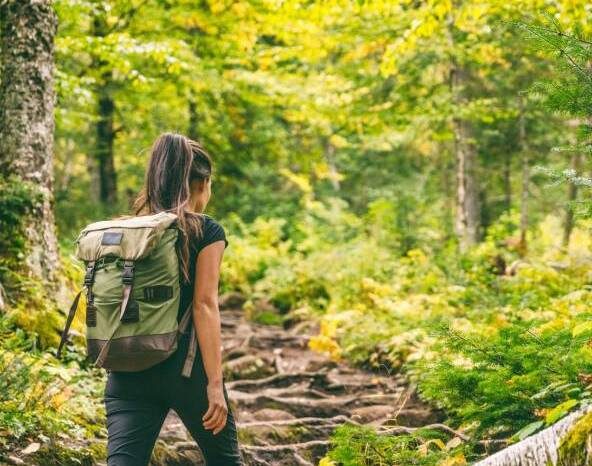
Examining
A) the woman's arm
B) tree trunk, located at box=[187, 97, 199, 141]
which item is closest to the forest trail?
the woman's arm

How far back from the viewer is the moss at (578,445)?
2488 mm

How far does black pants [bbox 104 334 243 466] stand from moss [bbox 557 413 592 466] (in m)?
1.52

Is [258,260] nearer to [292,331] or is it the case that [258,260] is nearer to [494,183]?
[292,331]

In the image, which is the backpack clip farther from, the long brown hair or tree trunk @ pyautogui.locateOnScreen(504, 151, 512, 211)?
tree trunk @ pyautogui.locateOnScreen(504, 151, 512, 211)

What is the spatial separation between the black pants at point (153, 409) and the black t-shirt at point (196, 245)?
0.19 metres

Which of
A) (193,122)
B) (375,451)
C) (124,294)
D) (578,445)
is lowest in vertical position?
(375,451)

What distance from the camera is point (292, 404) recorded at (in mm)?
6973

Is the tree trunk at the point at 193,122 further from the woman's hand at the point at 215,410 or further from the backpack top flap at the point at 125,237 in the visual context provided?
the woman's hand at the point at 215,410

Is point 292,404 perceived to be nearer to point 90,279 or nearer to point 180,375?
point 180,375

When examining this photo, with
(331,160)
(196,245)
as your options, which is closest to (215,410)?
(196,245)

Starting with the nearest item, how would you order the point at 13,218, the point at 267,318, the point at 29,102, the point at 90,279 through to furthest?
the point at 90,279
the point at 13,218
the point at 29,102
the point at 267,318

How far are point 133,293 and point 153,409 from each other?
1.84ft

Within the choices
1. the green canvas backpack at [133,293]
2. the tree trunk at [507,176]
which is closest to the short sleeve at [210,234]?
the green canvas backpack at [133,293]

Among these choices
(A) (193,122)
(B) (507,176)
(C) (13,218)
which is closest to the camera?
(C) (13,218)
